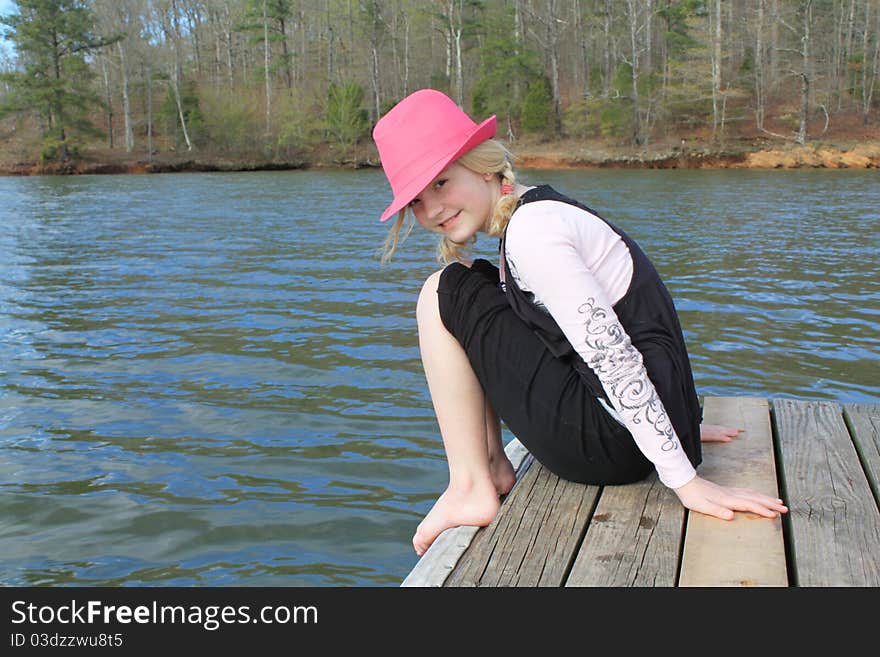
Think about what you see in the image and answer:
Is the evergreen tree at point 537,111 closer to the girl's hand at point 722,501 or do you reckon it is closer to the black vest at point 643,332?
the black vest at point 643,332

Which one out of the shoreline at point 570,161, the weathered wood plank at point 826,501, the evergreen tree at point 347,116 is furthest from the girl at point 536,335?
the evergreen tree at point 347,116

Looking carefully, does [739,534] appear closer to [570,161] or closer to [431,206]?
[431,206]

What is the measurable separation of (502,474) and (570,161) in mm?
34096

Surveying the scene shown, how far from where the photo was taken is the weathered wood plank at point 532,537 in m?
2.20

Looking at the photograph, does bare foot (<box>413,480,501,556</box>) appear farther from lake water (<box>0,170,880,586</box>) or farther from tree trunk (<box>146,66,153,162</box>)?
tree trunk (<box>146,66,153,162</box>)

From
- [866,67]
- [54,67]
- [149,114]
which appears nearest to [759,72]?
[866,67]

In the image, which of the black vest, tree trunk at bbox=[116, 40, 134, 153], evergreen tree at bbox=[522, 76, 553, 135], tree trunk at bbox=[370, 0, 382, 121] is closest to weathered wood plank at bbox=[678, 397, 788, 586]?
the black vest

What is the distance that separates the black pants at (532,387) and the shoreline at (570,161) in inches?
1224

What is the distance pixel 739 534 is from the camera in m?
2.36

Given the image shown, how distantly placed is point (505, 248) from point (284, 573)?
65.9 inches

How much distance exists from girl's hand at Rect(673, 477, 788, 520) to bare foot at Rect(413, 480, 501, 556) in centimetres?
50

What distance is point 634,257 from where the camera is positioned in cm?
257
